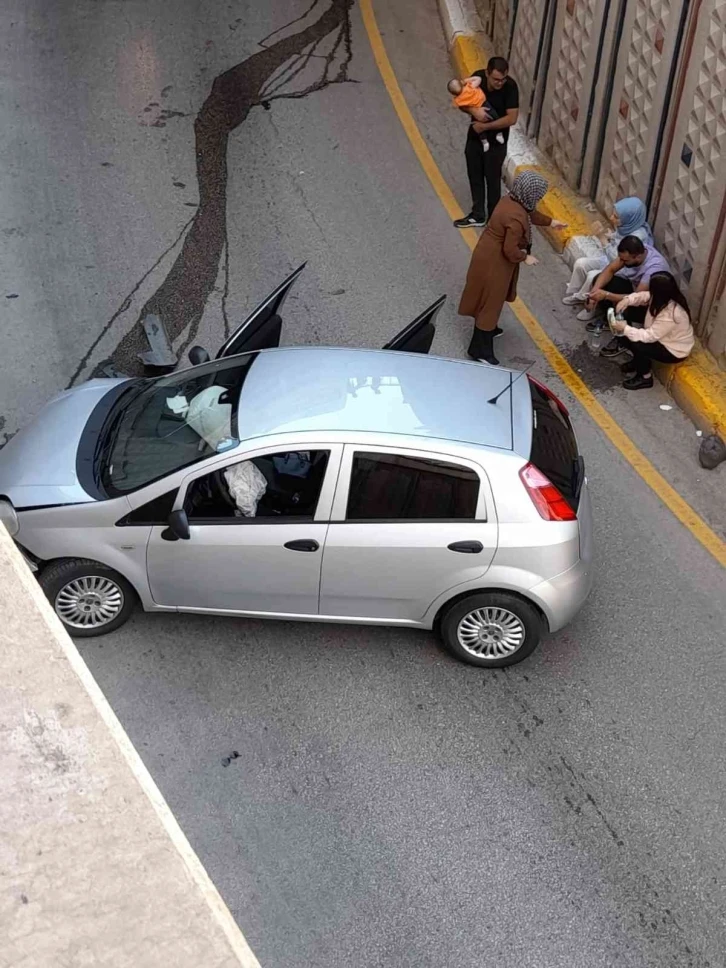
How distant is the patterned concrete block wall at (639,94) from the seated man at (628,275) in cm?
102

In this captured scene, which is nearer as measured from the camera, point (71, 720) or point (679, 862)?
point (71, 720)

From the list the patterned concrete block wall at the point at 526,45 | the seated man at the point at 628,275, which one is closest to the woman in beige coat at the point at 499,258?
the seated man at the point at 628,275

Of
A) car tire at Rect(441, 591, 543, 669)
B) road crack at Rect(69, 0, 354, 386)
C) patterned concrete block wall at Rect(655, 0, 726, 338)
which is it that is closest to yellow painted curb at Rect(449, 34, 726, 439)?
patterned concrete block wall at Rect(655, 0, 726, 338)

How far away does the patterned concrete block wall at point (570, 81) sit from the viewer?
10.6 meters

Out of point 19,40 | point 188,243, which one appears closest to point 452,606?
point 188,243

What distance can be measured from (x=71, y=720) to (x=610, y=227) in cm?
840

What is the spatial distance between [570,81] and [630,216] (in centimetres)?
247

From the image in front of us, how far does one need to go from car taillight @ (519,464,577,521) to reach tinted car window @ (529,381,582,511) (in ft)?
0.17

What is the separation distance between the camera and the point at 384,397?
6.46 m

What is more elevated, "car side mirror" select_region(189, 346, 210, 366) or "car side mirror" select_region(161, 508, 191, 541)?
"car side mirror" select_region(189, 346, 210, 366)

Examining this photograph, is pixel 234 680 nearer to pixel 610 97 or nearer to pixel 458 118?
pixel 610 97

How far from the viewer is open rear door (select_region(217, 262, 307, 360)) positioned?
25.8 feet

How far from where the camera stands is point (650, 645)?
7035 millimetres

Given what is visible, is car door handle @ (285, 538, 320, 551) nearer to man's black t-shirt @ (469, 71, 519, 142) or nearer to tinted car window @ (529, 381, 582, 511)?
tinted car window @ (529, 381, 582, 511)
